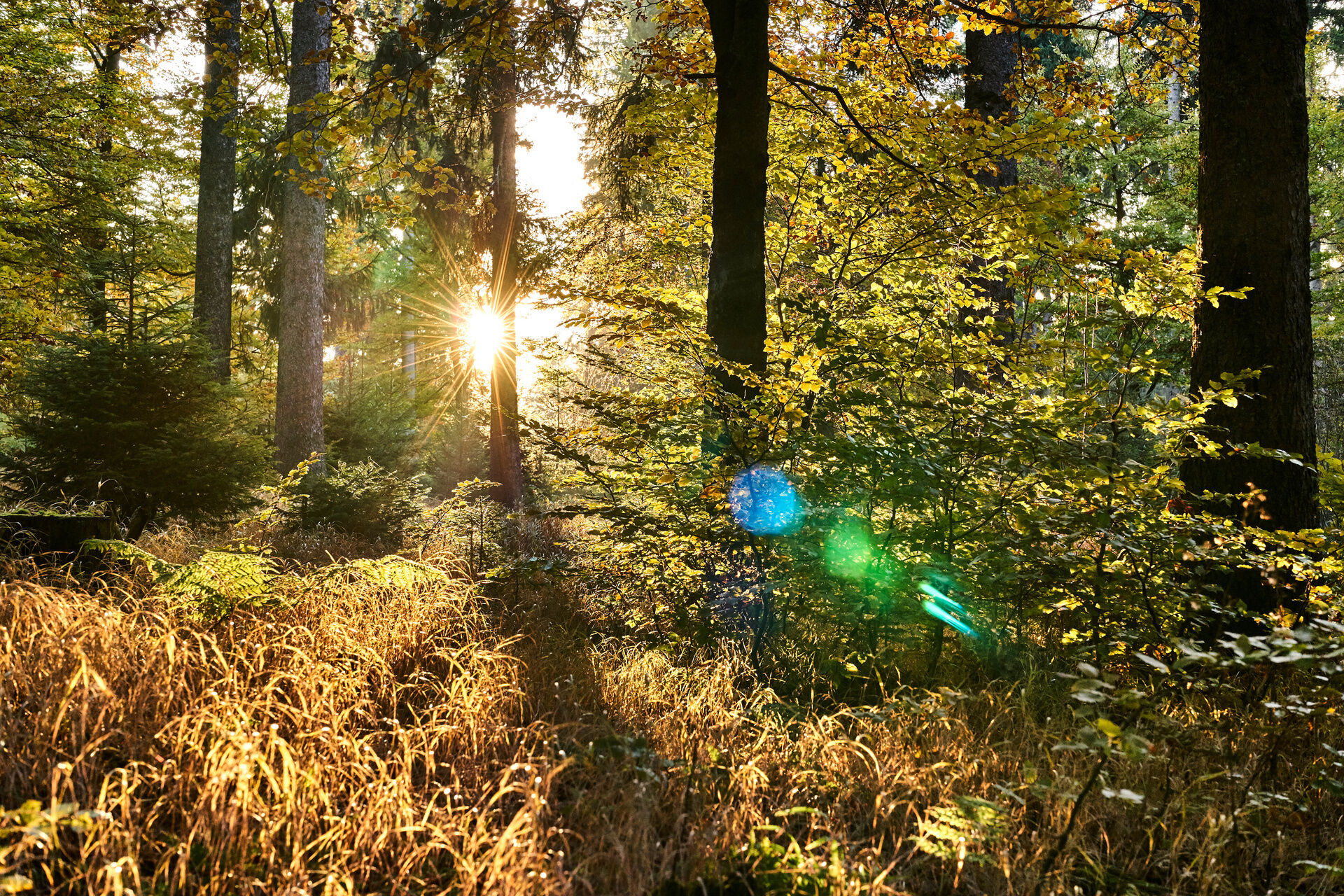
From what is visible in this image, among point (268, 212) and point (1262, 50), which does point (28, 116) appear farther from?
point (1262, 50)

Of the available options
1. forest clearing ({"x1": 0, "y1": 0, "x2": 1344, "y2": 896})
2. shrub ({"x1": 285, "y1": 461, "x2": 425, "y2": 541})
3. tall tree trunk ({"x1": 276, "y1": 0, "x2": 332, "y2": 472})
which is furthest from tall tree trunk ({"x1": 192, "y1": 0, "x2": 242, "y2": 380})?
shrub ({"x1": 285, "y1": 461, "x2": 425, "y2": 541})

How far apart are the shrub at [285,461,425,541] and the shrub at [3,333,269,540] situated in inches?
65.0

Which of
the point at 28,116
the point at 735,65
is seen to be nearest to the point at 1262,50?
the point at 735,65

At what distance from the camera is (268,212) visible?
15.2 meters

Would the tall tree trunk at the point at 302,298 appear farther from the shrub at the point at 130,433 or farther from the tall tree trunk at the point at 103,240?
the shrub at the point at 130,433

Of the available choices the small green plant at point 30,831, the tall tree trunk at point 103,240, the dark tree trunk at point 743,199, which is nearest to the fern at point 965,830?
the small green plant at point 30,831

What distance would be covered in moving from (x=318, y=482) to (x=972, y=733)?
821 cm

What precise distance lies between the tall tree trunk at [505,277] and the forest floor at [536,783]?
29.2 feet

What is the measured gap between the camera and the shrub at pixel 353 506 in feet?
29.2

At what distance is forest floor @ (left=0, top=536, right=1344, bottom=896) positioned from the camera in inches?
79.6

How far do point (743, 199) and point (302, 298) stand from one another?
8912mm

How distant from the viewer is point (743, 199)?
5.12 meters

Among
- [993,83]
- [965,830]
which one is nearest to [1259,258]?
[965,830]

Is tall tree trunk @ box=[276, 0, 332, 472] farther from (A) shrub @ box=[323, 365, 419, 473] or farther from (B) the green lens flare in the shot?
(B) the green lens flare
